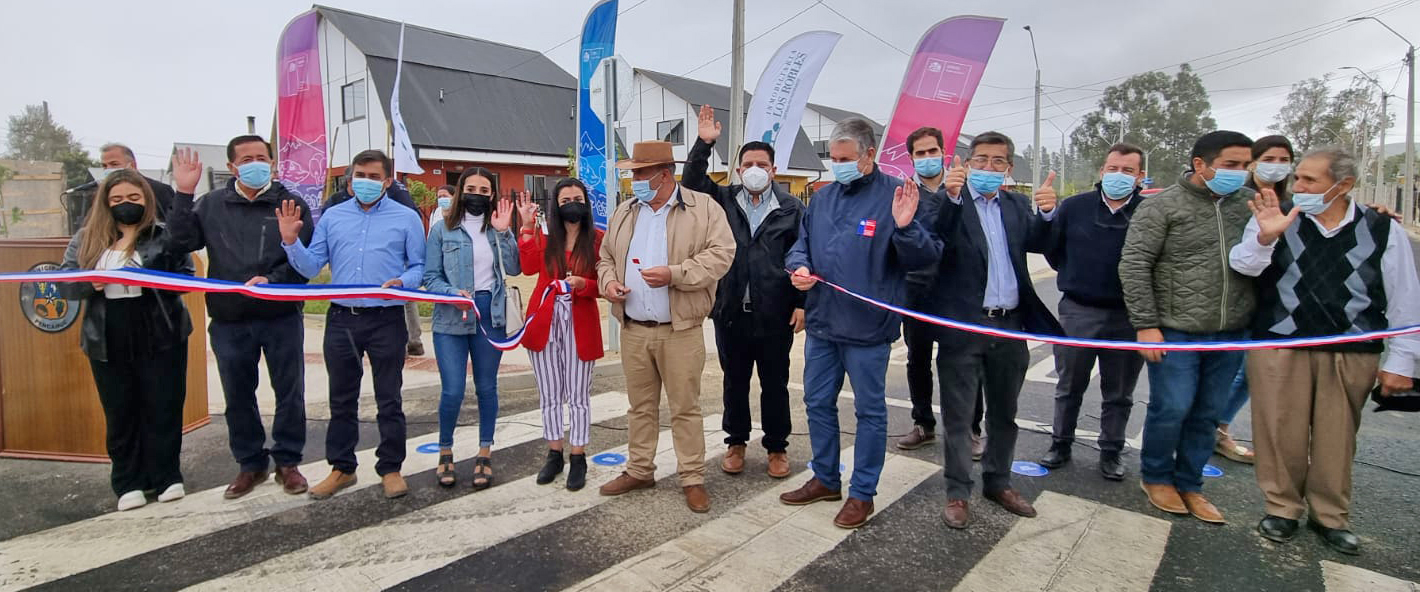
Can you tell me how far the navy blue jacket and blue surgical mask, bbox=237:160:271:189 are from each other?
3.27 meters

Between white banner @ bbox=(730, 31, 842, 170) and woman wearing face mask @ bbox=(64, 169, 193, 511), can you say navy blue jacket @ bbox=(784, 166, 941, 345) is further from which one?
white banner @ bbox=(730, 31, 842, 170)

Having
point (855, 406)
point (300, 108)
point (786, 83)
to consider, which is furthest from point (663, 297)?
point (300, 108)

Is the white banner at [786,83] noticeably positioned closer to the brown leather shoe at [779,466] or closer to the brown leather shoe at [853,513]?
the brown leather shoe at [779,466]

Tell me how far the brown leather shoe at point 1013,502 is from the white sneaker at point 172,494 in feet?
15.2

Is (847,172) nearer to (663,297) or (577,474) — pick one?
(663,297)

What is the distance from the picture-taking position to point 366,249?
420cm

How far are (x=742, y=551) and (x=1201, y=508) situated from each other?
254 centimetres

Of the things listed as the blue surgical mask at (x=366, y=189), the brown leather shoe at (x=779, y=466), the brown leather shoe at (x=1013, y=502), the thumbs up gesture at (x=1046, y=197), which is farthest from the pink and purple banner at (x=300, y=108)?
the brown leather shoe at (x=1013, y=502)

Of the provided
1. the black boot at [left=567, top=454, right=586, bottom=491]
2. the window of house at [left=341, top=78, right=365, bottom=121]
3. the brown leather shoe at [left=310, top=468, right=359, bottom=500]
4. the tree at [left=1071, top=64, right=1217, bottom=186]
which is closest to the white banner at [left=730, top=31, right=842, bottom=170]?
the black boot at [left=567, top=454, right=586, bottom=491]

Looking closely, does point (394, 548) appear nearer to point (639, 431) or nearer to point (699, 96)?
point (639, 431)

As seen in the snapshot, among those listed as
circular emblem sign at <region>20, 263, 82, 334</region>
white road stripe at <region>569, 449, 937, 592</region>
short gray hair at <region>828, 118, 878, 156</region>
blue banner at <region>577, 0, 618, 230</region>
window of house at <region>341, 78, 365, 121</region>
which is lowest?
white road stripe at <region>569, 449, 937, 592</region>

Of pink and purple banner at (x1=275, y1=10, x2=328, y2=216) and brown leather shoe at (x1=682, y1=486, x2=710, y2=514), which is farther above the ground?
pink and purple banner at (x1=275, y1=10, x2=328, y2=216)

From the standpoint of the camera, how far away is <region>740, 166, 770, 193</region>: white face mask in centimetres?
441

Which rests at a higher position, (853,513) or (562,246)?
(562,246)
